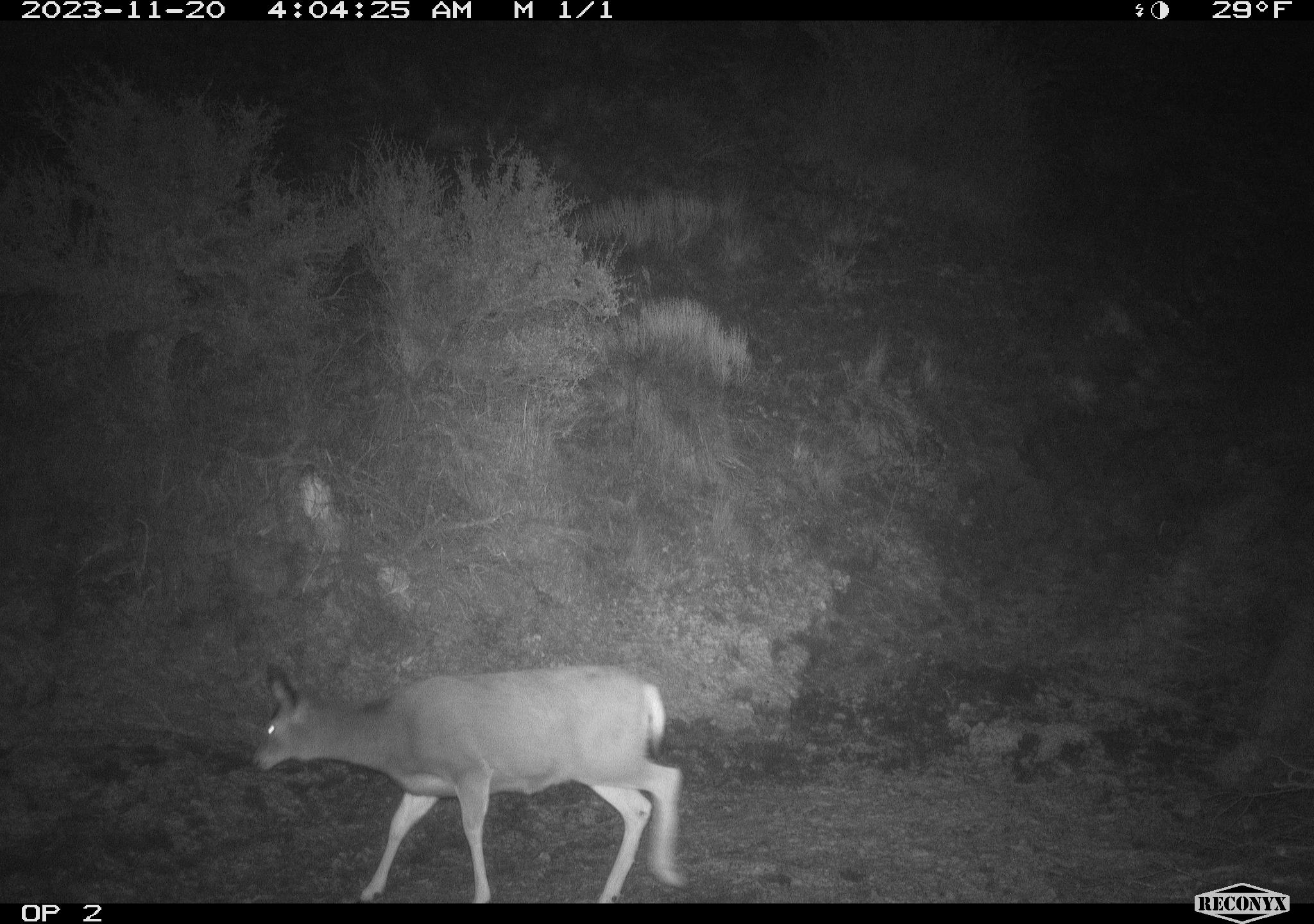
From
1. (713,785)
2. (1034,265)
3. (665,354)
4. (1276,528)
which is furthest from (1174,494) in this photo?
(713,785)

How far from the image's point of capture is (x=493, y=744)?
622 centimetres

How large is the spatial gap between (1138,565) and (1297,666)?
2255 mm

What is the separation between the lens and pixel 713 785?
26.6 ft

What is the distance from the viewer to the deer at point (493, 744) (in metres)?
6.19

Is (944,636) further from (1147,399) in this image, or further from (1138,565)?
(1147,399)
